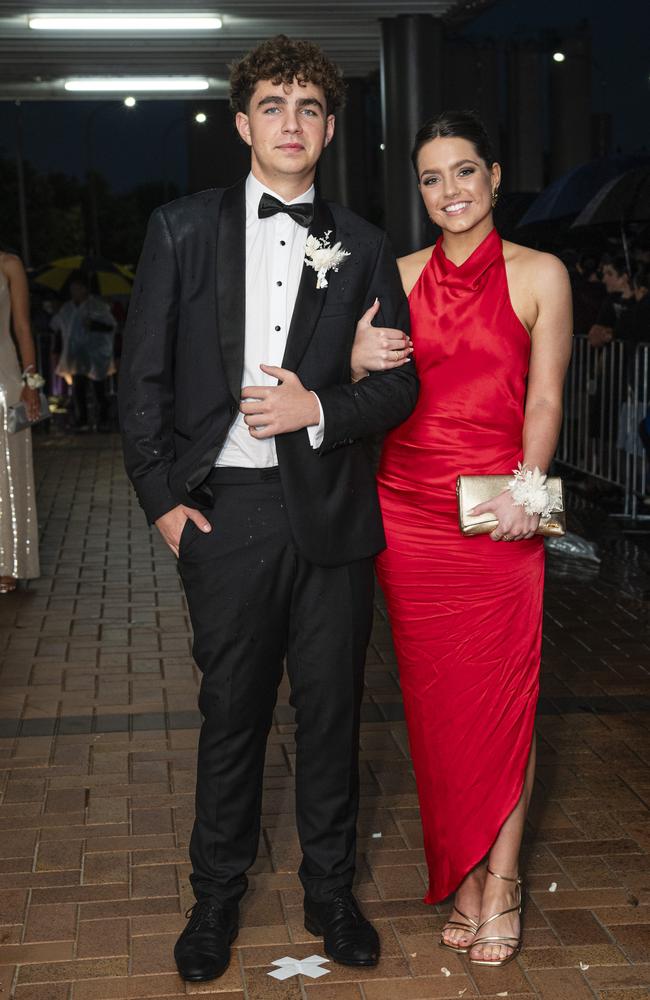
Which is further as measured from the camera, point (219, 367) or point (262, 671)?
point (262, 671)

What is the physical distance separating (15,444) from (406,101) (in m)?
9.32

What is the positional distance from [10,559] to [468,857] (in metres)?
5.35

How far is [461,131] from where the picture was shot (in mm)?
3701

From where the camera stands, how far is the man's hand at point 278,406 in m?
3.36

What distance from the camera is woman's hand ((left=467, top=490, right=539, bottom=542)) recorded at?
141 inches

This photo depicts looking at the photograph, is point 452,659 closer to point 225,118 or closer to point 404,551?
point 404,551

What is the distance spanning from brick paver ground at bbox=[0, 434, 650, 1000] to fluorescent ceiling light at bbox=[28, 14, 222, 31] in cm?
968

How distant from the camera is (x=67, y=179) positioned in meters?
103

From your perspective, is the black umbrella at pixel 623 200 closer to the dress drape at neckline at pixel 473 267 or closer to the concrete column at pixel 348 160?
the dress drape at neckline at pixel 473 267

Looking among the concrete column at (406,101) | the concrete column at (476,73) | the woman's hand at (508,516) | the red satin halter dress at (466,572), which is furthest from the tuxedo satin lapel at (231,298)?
the concrete column at (476,73)

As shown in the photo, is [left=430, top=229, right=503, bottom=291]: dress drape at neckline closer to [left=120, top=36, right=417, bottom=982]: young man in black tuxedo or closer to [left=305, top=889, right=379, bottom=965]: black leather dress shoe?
[left=120, top=36, right=417, bottom=982]: young man in black tuxedo

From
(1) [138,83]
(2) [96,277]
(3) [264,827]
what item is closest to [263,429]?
(3) [264,827]

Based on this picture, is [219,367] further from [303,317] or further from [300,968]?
[300,968]

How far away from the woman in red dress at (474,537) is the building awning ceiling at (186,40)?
11.9 m
